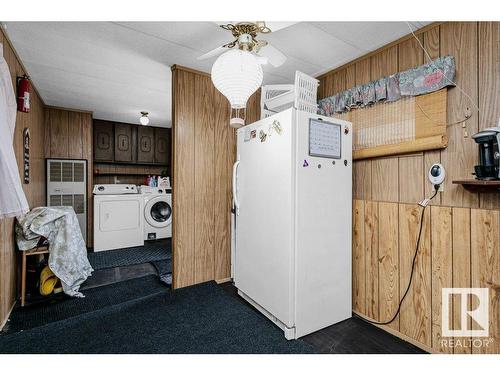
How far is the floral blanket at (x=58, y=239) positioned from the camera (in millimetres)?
2416

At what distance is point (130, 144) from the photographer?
16.7 feet

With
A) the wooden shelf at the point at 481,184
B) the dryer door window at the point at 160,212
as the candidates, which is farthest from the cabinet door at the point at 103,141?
the wooden shelf at the point at 481,184

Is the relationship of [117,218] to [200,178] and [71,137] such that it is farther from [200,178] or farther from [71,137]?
[200,178]

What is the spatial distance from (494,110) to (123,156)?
526 centimetres

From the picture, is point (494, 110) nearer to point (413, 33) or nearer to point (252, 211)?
point (413, 33)

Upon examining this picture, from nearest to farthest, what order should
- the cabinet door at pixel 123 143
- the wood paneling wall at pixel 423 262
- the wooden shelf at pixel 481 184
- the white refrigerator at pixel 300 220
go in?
the wooden shelf at pixel 481 184, the wood paneling wall at pixel 423 262, the white refrigerator at pixel 300 220, the cabinet door at pixel 123 143

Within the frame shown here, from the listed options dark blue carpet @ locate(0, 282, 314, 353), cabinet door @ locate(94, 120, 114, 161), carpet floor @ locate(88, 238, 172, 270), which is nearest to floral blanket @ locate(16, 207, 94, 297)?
dark blue carpet @ locate(0, 282, 314, 353)

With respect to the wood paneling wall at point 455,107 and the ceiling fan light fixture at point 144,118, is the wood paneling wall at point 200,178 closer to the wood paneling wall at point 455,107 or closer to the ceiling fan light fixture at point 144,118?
the wood paneling wall at point 455,107

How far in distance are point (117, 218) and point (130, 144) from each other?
63.0 inches

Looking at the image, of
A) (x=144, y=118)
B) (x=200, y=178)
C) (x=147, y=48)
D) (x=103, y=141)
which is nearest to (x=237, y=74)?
(x=147, y=48)

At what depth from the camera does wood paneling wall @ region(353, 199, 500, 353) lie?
59.7 inches

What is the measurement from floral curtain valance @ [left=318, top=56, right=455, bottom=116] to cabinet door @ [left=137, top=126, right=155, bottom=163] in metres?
3.94

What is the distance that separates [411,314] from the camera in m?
1.86

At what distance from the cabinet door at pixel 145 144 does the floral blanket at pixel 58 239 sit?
8.84 feet
